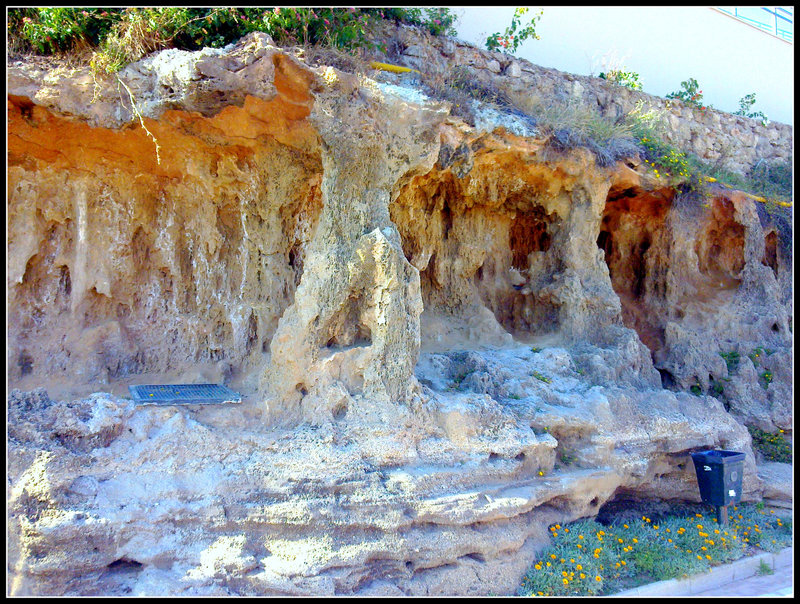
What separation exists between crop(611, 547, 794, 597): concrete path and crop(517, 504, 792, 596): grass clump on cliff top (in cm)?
8

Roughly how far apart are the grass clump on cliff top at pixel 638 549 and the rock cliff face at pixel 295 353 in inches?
7.1

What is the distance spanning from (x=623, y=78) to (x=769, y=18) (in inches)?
213

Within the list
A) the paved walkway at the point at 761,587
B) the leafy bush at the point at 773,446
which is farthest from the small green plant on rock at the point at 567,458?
the leafy bush at the point at 773,446

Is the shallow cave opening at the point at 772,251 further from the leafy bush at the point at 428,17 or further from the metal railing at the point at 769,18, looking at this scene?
the leafy bush at the point at 428,17

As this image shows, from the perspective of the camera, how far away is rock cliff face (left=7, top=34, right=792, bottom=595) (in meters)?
4.13

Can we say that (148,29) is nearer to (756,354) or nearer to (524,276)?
(524,276)

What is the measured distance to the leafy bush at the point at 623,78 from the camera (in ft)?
30.1

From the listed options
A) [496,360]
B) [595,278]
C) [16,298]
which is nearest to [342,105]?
[496,360]

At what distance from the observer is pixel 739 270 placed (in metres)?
9.09

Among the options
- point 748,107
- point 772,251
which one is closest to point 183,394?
point 772,251

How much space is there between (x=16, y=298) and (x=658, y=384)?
6.90 m

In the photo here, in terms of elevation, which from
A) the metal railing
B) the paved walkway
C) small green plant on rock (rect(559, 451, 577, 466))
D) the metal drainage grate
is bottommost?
the paved walkway

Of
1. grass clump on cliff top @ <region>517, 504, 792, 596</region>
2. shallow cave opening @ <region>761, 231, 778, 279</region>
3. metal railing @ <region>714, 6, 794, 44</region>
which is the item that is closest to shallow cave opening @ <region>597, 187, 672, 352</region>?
shallow cave opening @ <region>761, 231, 778, 279</region>

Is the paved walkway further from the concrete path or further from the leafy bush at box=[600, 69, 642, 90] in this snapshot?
the leafy bush at box=[600, 69, 642, 90]
